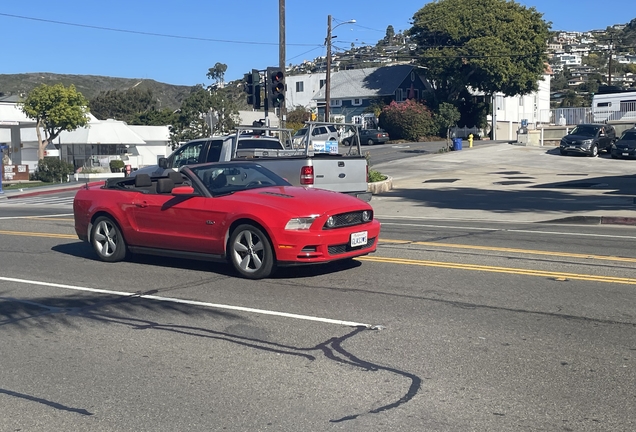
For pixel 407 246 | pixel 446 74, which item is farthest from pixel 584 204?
pixel 446 74

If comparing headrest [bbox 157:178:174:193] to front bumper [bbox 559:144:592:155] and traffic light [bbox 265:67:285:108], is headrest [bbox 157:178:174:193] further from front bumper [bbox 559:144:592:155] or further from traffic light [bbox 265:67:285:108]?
front bumper [bbox 559:144:592:155]

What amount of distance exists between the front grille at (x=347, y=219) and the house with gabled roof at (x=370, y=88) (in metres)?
67.2

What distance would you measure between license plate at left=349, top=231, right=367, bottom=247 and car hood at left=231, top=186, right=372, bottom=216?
1.08 feet

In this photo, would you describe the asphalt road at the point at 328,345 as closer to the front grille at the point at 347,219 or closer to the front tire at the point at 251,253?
the front tire at the point at 251,253

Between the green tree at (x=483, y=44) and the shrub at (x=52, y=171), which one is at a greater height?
the green tree at (x=483, y=44)

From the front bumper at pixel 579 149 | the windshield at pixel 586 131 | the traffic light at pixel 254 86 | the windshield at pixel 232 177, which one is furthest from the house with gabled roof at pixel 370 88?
the windshield at pixel 232 177

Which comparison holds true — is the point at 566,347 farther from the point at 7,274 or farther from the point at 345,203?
the point at 7,274

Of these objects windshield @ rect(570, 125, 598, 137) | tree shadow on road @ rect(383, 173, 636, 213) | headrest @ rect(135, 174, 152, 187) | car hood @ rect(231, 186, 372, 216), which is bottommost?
tree shadow on road @ rect(383, 173, 636, 213)

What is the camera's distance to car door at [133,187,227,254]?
9711mm

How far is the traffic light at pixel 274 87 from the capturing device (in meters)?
24.5

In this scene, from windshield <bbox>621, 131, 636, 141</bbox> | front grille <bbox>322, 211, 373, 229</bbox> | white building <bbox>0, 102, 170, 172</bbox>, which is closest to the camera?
front grille <bbox>322, 211, 373, 229</bbox>

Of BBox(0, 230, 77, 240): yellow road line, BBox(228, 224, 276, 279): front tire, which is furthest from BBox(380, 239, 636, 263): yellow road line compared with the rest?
BBox(0, 230, 77, 240): yellow road line

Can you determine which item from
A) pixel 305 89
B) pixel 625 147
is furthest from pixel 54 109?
pixel 305 89

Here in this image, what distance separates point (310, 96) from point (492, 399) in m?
93.5
